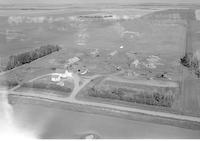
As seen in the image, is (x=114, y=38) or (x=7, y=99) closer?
(x=7, y=99)

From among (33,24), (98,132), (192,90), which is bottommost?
(98,132)

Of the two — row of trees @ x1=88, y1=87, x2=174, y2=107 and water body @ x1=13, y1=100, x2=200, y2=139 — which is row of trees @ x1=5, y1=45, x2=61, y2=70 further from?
row of trees @ x1=88, y1=87, x2=174, y2=107

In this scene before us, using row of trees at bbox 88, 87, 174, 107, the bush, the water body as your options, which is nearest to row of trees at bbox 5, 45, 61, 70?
the water body

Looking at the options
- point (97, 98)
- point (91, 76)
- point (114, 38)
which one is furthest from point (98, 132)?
point (114, 38)

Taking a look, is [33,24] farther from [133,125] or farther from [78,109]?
[133,125]

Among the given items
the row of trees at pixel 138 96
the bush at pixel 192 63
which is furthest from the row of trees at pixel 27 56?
the bush at pixel 192 63

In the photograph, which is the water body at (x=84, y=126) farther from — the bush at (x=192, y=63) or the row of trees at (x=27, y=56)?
the row of trees at (x=27, y=56)

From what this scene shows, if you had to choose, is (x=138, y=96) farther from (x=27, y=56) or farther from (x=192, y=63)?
(x=27, y=56)

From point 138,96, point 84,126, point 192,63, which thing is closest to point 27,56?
point 138,96
